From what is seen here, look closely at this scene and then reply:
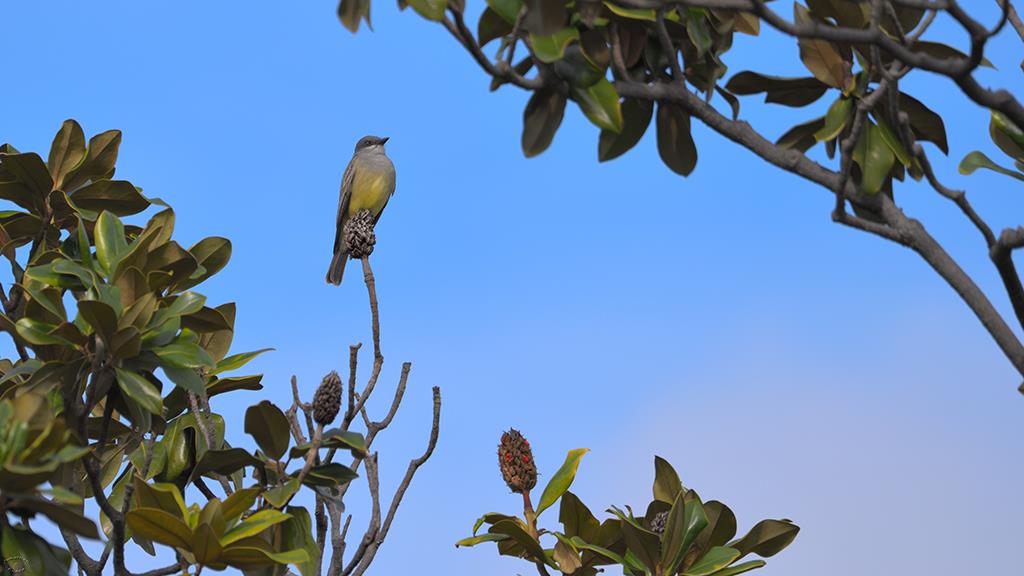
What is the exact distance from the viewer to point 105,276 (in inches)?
168

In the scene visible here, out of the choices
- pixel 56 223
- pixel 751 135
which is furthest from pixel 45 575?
pixel 751 135

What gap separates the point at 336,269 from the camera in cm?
1090

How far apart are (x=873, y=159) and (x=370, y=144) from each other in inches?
359

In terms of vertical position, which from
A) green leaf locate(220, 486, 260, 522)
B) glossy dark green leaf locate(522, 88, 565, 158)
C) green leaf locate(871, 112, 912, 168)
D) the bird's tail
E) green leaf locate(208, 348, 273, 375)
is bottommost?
green leaf locate(220, 486, 260, 522)

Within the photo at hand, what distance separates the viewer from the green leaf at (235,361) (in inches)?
183

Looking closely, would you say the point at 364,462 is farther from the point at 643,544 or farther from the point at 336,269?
the point at 336,269

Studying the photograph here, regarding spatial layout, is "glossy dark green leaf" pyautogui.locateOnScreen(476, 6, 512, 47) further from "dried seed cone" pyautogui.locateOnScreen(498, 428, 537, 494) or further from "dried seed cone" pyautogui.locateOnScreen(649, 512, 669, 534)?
"dried seed cone" pyautogui.locateOnScreen(649, 512, 669, 534)

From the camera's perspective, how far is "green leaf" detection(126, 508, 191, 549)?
11.6ft

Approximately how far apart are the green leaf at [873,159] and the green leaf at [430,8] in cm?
149

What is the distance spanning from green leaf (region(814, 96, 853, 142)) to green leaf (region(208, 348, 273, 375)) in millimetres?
2435

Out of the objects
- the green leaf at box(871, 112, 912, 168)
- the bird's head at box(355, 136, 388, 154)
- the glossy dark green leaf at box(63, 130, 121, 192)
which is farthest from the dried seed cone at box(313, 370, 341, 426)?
the bird's head at box(355, 136, 388, 154)

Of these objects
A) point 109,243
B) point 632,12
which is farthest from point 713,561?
point 109,243

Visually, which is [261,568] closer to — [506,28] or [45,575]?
[45,575]

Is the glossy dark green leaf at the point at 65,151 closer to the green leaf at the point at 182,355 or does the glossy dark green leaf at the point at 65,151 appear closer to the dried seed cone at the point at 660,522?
the green leaf at the point at 182,355
